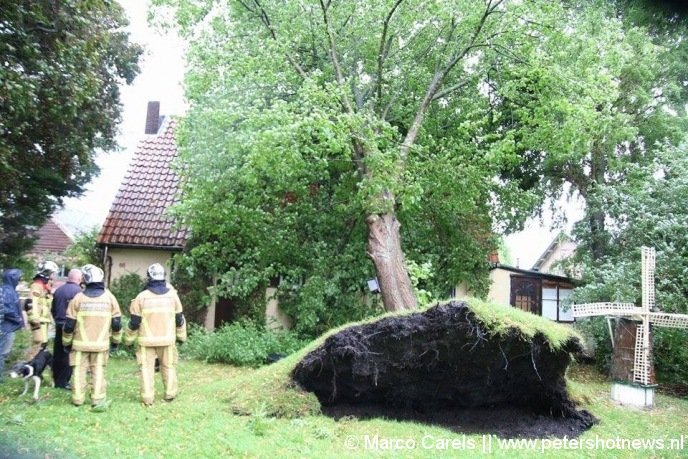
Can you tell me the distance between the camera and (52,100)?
971 cm

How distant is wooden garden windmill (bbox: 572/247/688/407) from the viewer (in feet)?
38.7

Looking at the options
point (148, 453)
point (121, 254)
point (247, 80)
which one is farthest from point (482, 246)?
point (148, 453)

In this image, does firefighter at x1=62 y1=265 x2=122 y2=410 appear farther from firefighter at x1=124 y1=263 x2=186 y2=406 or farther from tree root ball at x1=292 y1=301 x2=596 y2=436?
tree root ball at x1=292 y1=301 x2=596 y2=436

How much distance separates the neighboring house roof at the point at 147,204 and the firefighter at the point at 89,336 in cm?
775

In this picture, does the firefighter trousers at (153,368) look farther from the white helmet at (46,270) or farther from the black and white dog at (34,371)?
the white helmet at (46,270)

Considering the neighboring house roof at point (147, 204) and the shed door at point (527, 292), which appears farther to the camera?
the shed door at point (527, 292)

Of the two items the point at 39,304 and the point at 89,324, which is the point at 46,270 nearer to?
the point at 39,304

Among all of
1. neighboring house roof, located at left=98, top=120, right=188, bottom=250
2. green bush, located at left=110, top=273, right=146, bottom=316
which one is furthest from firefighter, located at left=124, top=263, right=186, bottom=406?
green bush, located at left=110, top=273, right=146, bottom=316

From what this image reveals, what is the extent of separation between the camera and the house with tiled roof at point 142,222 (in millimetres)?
16969

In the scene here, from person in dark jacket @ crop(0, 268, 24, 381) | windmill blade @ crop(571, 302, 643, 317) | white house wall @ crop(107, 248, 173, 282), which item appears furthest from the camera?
white house wall @ crop(107, 248, 173, 282)

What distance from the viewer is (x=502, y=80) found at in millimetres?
14359

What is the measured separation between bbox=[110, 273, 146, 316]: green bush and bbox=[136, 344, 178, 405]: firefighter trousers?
8716mm

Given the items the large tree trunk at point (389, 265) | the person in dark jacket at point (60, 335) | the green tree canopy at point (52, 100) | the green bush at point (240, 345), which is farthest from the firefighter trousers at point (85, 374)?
the large tree trunk at point (389, 265)

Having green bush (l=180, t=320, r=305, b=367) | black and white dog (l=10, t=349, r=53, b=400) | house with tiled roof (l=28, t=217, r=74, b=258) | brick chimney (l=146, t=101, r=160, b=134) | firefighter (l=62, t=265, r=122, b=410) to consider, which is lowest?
green bush (l=180, t=320, r=305, b=367)
